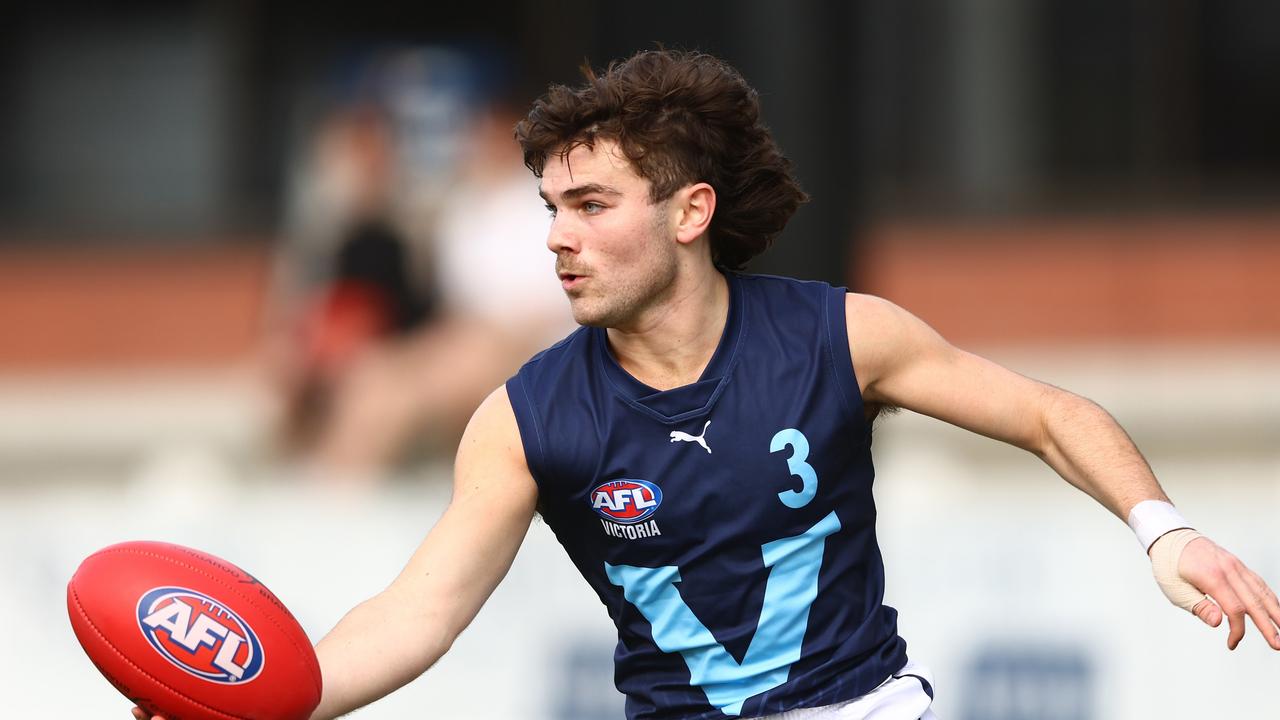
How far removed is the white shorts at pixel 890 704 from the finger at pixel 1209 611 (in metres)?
0.68

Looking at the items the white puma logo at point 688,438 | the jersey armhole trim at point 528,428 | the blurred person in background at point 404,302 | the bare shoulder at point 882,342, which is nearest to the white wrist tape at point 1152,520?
the bare shoulder at point 882,342

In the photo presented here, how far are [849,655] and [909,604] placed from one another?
2778 millimetres

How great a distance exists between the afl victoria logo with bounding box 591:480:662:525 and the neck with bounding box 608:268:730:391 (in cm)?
23

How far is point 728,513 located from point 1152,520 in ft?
2.81

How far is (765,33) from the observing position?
5812mm

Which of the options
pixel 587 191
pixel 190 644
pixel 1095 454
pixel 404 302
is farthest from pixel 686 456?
pixel 404 302

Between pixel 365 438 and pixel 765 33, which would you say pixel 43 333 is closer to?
pixel 365 438

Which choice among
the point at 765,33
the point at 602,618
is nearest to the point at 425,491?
the point at 602,618

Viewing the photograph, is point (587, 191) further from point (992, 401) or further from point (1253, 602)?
point (1253, 602)

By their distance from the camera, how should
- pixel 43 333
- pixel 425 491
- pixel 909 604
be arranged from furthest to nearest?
pixel 43 333 < pixel 425 491 < pixel 909 604

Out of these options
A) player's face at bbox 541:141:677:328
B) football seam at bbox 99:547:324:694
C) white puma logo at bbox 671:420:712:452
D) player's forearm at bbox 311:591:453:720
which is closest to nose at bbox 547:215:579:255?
player's face at bbox 541:141:677:328

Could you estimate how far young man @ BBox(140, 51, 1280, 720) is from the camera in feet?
12.7

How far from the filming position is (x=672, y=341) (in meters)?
4.00

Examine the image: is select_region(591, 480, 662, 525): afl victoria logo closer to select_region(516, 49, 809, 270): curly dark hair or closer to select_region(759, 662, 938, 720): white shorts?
select_region(759, 662, 938, 720): white shorts
